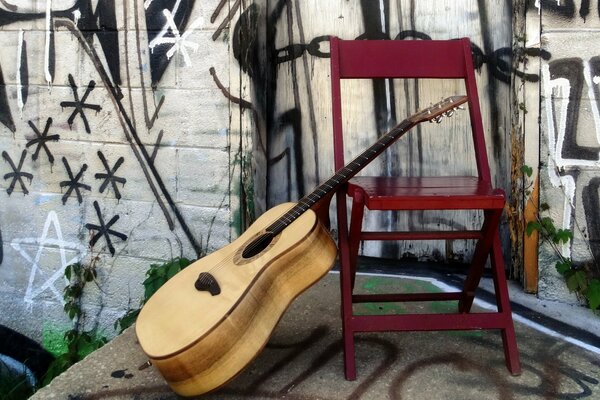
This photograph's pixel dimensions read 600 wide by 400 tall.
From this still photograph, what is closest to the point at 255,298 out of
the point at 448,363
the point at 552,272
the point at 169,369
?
the point at 169,369

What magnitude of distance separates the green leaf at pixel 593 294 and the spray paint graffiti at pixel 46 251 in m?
2.50

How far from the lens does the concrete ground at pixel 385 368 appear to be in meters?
2.20

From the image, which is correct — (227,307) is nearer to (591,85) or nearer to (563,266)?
(563,266)

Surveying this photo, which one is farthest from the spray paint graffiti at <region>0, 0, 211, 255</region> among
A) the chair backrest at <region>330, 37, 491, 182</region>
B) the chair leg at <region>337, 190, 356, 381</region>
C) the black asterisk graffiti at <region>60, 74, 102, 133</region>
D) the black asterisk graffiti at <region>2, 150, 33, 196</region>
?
the chair leg at <region>337, 190, 356, 381</region>

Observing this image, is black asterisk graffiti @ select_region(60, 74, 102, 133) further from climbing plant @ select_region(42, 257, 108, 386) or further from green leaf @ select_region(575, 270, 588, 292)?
green leaf @ select_region(575, 270, 588, 292)

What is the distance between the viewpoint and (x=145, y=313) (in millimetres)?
2131

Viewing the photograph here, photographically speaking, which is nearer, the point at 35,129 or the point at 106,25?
the point at 106,25

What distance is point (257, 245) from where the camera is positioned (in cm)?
222

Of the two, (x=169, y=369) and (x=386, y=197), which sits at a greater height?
(x=386, y=197)

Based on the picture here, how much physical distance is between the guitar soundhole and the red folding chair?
0.29 m

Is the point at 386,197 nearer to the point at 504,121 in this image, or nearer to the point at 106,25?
the point at 504,121

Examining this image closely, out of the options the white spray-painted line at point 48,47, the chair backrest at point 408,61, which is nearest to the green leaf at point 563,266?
the chair backrest at point 408,61

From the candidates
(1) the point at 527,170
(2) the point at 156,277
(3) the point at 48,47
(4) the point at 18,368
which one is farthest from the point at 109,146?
(1) the point at 527,170

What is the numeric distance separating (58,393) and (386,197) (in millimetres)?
1270
